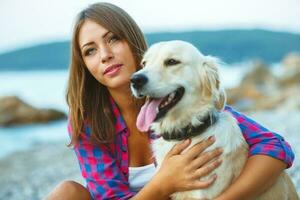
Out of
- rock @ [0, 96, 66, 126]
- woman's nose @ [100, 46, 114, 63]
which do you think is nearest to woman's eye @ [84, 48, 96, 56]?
woman's nose @ [100, 46, 114, 63]

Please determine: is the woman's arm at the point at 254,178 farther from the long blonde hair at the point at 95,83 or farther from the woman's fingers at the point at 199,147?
the long blonde hair at the point at 95,83

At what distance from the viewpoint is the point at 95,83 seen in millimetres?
3082

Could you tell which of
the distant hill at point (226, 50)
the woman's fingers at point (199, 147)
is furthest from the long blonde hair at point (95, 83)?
the distant hill at point (226, 50)

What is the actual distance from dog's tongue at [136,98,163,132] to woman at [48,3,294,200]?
0.23 metres

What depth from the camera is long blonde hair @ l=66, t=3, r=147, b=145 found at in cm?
280

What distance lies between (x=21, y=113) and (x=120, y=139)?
13.1 m

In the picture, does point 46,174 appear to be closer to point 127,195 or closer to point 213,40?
point 127,195

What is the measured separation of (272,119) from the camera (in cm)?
1085

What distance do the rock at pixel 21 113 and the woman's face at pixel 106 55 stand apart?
12830 mm

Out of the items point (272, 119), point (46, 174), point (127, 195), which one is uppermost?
point (127, 195)

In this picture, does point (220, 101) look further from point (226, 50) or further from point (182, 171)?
point (226, 50)

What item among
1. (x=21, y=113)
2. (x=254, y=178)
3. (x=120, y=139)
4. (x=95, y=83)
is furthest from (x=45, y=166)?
(x=21, y=113)

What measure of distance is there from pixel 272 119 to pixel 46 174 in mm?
5664

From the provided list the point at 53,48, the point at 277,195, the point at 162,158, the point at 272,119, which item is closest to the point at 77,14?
the point at 162,158
